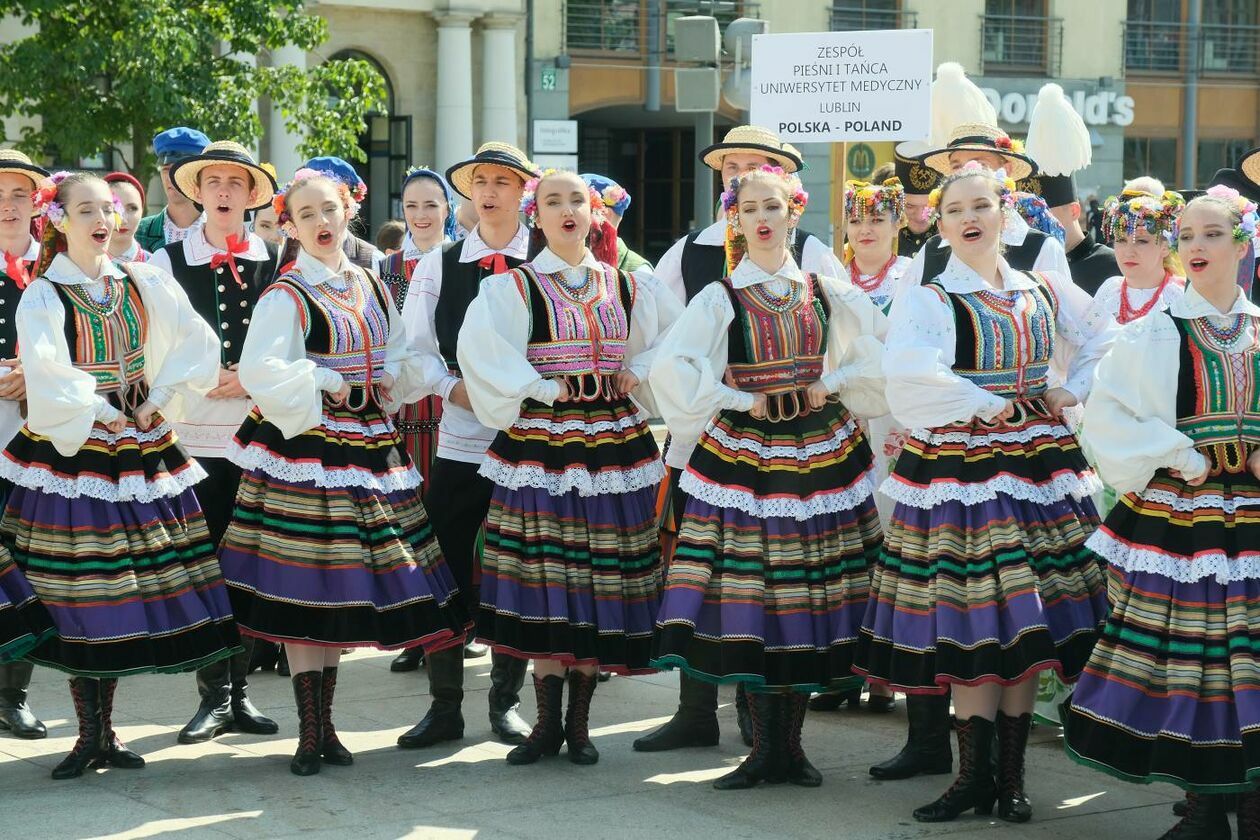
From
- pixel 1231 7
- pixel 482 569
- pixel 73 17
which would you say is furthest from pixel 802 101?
pixel 1231 7

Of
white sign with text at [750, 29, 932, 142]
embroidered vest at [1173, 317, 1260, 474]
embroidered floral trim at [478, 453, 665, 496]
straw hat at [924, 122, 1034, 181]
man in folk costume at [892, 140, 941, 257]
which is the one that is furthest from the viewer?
white sign with text at [750, 29, 932, 142]

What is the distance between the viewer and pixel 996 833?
4945 millimetres

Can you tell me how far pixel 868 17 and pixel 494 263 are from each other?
68.8 ft

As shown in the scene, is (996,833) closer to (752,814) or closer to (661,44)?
(752,814)

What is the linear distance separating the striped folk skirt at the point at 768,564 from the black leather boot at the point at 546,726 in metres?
0.46

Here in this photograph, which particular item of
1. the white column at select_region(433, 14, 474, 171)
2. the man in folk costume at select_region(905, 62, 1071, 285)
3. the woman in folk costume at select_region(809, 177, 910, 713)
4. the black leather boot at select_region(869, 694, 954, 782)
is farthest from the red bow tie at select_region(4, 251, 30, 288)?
the white column at select_region(433, 14, 474, 171)

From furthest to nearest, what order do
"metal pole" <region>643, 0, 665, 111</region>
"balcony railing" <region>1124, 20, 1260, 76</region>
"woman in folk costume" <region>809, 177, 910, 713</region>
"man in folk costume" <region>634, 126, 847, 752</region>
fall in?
"balcony railing" <region>1124, 20, 1260, 76</region> < "metal pole" <region>643, 0, 665, 111</region> < "woman in folk costume" <region>809, 177, 910, 713</region> < "man in folk costume" <region>634, 126, 847, 752</region>

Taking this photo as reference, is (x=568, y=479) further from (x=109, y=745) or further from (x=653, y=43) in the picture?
(x=653, y=43)

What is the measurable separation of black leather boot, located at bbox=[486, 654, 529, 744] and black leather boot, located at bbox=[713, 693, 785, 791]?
880 mm

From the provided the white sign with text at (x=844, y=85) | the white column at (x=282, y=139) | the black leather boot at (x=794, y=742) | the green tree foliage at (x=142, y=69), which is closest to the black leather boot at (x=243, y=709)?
the black leather boot at (x=794, y=742)

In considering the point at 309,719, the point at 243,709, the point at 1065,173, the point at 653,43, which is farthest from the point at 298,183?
the point at 653,43

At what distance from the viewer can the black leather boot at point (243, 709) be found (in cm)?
611

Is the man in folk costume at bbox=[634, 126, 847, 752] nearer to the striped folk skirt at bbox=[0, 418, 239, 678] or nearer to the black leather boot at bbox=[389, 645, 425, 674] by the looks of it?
the black leather boot at bbox=[389, 645, 425, 674]

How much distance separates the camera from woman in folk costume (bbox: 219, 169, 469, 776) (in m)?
5.50
